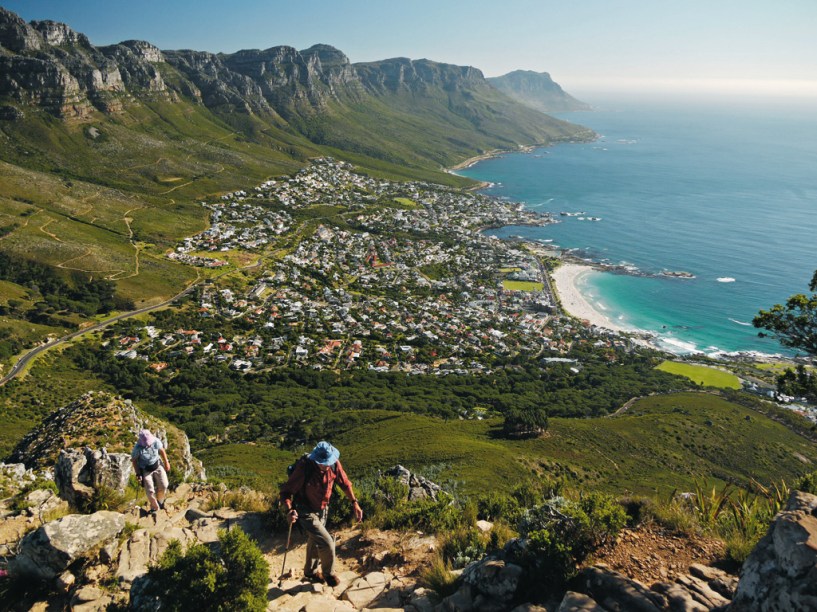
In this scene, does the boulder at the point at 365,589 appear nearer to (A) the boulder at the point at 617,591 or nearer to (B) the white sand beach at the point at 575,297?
(A) the boulder at the point at 617,591

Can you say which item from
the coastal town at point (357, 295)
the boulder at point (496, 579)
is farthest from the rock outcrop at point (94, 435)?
the coastal town at point (357, 295)

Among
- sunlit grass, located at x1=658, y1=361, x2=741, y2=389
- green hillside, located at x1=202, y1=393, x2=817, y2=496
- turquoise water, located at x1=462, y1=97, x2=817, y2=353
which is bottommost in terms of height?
sunlit grass, located at x1=658, y1=361, x2=741, y2=389

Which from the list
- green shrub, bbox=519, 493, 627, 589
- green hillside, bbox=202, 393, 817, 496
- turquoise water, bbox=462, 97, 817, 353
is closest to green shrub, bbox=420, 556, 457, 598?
green shrub, bbox=519, 493, 627, 589

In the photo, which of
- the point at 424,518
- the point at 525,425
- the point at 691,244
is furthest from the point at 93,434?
the point at 691,244

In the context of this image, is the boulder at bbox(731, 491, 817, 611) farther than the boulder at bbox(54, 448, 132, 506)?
No

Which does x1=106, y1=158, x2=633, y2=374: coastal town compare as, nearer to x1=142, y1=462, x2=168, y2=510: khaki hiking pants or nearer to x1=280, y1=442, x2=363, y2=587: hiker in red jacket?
x1=142, y1=462, x2=168, y2=510: khaki hiking pants

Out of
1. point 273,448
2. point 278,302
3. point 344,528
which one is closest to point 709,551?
point 344,528

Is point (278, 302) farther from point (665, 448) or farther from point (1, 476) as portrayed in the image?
point (1, 476)

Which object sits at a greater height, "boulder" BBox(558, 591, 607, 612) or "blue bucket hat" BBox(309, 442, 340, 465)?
"blue bucket hat" BBox(309, 442, 340, 465)

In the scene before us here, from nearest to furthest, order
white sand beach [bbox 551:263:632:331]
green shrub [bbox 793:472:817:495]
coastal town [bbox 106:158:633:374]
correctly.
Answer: green shrub [bbox 793:472:817:495]
coastal town [bbox 106:158:633:374]
white sand beach [bbox 551:263:632:331]
